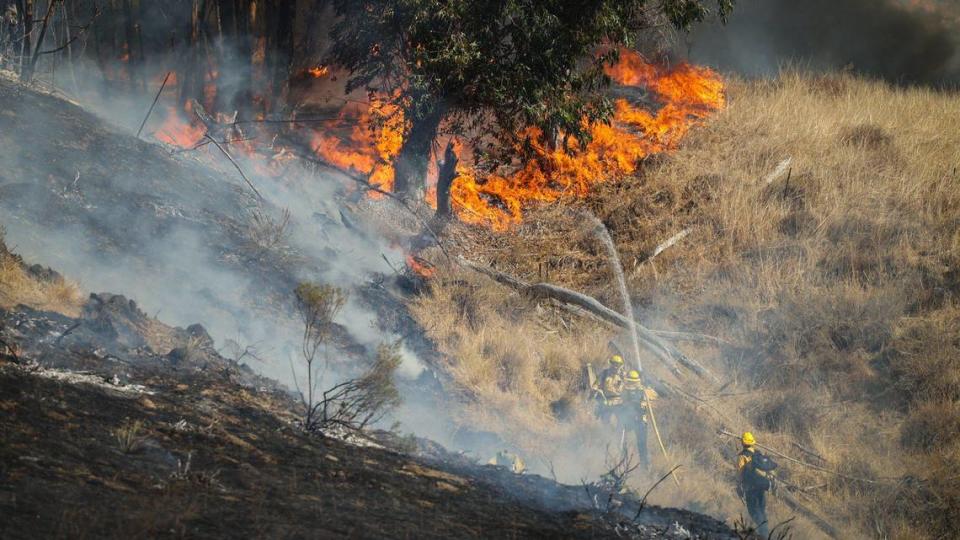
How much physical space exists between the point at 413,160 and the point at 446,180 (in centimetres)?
70

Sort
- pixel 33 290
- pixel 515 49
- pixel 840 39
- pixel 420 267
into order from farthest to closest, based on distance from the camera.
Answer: pixel 840 39 < pixel 420 267 < pixel 515 49 < pixel 33 290

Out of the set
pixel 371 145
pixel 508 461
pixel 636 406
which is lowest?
pixel 508 461

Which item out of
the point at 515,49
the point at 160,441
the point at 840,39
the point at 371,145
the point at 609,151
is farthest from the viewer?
the point at 840,39

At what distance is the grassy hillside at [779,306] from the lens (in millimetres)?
9711

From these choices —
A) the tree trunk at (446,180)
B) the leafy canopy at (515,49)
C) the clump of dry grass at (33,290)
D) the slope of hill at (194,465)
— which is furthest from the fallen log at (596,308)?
the clump of dry grass at (33,290)

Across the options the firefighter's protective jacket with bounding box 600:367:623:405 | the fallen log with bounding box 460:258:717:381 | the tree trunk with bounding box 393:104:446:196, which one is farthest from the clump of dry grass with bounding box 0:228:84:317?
the tree trunk with bounding box 393:104:446:196

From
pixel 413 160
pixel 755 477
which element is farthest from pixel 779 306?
pixel 413 160

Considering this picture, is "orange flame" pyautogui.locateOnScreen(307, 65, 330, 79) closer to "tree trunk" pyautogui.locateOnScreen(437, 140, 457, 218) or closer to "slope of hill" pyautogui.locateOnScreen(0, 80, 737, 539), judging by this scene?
"tree trunk" pyautogui.locateOnScreen(437, 140, 457, 218)

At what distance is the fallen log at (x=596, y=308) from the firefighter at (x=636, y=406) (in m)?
2.09

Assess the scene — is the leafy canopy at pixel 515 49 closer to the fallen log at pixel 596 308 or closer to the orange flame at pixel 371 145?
the orange flame at pixel 371 145

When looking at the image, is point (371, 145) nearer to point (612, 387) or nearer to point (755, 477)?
point (612, 387)

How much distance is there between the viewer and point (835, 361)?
11.1 meters

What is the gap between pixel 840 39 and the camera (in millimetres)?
19531

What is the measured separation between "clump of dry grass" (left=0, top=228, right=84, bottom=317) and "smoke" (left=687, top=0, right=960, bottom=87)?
596 inches
